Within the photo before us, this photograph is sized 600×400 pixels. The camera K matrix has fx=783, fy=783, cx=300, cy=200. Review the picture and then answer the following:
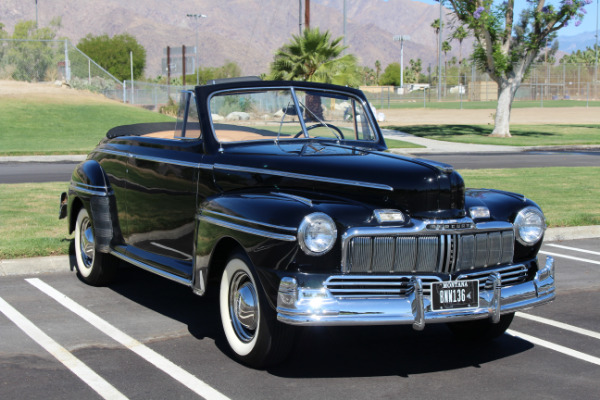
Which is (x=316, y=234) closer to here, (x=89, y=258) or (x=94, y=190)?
(x=94, y=190)

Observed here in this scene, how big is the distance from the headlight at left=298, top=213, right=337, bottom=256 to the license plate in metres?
0.67

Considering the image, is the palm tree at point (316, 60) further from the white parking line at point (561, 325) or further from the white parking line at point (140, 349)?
the white parking line at point (561, 325)

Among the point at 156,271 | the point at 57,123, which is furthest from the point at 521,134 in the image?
the point at 156,271

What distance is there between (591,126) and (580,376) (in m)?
37.4

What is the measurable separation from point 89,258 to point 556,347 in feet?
13.9

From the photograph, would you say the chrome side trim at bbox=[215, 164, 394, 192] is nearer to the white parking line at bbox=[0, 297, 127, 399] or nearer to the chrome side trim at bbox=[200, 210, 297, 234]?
the chrome side trim at bbox=[200, 210, 297, 234]

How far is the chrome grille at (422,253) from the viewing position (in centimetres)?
459

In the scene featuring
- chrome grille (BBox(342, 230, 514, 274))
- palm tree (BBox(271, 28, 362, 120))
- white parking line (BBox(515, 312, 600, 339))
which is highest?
palm tree (BBox(271, 28, 362, 120))

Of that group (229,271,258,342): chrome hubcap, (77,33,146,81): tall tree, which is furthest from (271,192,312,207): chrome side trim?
(77,33,146,81): tall tree

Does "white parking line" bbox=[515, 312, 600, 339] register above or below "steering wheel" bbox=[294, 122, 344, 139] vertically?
below

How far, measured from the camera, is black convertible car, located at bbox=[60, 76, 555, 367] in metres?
4.54

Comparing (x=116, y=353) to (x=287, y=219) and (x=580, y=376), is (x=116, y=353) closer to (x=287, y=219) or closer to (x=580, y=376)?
(x=287, y=219)

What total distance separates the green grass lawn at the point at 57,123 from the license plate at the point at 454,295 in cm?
2156

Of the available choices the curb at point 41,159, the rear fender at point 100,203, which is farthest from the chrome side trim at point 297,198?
the curb at point 41,159
